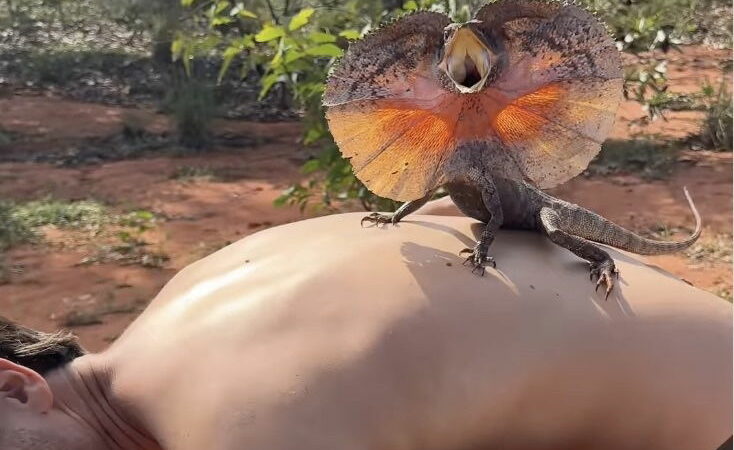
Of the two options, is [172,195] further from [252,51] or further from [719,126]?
[719,126]

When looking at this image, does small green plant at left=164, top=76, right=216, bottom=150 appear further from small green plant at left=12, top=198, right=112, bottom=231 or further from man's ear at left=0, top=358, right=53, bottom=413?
man's ear at left=0, top=358, right=53, bottom=413

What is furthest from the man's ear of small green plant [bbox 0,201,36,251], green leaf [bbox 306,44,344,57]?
small green plant [bbox 0,201,36,251]

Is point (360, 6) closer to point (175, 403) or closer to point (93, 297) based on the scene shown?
point (93, 297)

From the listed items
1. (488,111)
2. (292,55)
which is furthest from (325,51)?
(488,111)

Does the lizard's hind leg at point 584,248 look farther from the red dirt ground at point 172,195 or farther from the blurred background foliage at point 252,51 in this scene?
the red dirt ground at point 172,195

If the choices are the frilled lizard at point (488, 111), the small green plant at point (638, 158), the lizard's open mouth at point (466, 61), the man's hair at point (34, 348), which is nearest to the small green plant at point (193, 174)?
the small green plant at point (638, 158)

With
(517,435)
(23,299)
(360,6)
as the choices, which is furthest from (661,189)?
(517,435)
